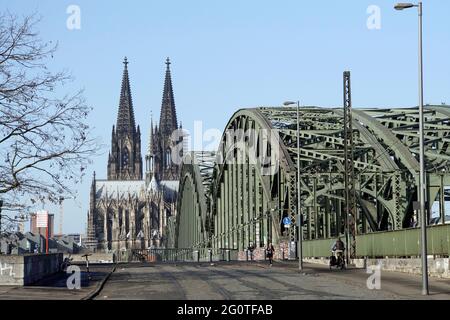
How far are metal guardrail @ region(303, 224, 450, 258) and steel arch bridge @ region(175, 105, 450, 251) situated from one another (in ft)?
12.1

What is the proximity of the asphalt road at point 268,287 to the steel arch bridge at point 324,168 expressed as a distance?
12.6m

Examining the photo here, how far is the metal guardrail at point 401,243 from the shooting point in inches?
1426

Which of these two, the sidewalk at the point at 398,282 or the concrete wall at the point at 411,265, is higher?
the concrete wall at the point at 411,265

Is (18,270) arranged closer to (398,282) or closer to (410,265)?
(398,282)

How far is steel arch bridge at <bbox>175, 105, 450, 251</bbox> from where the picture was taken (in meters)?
60.1

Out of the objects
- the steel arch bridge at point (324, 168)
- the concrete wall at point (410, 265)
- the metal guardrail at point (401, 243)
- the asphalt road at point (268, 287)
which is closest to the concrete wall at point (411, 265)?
the concrete wall at point (410, 265)

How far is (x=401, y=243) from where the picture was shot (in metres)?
40.8

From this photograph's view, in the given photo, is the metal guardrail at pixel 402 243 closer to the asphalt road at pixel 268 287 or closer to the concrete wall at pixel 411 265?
the concrete wall at pixel 411 265

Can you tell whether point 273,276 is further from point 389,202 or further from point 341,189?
point 341,189

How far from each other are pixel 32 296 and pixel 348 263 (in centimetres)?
2421

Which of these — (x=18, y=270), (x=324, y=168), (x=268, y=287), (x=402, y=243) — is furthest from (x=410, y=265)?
(x=324, y=168)

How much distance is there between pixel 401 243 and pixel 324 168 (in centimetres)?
3129

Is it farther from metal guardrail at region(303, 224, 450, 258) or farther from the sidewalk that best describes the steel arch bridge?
the sidewalk

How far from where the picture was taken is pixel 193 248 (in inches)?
4857
